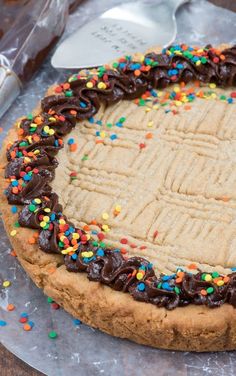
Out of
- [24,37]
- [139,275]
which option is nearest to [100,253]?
[139,275]

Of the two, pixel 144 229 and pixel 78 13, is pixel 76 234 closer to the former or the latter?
pixel 144 229

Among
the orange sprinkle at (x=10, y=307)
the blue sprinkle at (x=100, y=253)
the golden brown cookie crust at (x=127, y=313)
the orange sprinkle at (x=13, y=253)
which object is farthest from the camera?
the orange sprinkle at (x=13, y=253)

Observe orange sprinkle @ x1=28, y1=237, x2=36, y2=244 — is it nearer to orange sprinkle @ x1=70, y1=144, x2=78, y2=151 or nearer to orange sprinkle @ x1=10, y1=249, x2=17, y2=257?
orange sprinkle @ x1=10, y1=249, x2=17, y2=257

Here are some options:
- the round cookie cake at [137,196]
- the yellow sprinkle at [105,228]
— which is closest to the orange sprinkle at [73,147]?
the round cookie cake at [137,196]

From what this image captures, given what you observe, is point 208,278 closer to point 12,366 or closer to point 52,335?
point 52,335

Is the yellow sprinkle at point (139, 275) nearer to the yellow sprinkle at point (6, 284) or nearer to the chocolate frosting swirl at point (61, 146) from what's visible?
the chocolate frosting swirl at point (61, 146)

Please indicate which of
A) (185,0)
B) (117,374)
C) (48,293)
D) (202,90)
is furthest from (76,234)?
(185,0)

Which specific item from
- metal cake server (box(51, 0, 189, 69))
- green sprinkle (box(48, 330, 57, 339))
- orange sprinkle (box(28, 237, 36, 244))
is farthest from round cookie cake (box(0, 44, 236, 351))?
metal cake server (box(51, 0, 189, 69))

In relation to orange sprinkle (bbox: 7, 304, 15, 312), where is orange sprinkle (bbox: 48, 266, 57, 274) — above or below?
above
